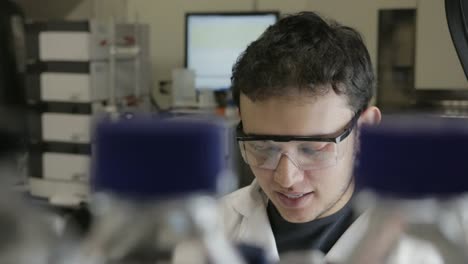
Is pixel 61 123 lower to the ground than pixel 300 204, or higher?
lower

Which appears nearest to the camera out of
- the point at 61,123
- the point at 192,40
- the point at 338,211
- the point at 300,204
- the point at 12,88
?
the point at 12,88

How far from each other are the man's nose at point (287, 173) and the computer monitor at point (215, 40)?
2916 mm

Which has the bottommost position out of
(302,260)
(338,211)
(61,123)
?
(61,123)

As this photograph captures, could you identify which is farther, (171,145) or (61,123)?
(61,123)

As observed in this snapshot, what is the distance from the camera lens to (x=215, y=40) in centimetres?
346

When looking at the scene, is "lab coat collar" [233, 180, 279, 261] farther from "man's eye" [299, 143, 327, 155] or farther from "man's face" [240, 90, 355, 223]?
"man's eye" [299, 143, 327, 155]

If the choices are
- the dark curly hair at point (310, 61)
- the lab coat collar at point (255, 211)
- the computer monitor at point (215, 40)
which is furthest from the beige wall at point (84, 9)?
the dark curly hair at point (310, 61)

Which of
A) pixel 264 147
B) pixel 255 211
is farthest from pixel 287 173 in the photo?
pixel 255 211

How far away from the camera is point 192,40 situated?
138 inches

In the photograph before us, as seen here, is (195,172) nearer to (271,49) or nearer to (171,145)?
(171,145)

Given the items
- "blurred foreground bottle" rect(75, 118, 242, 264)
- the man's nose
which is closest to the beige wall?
the man's nose

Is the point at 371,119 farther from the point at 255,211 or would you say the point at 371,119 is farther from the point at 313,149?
the point at 255,211

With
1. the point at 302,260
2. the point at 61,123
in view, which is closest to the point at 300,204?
the point at 302,260

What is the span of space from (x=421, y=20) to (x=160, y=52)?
1535 millimetres
